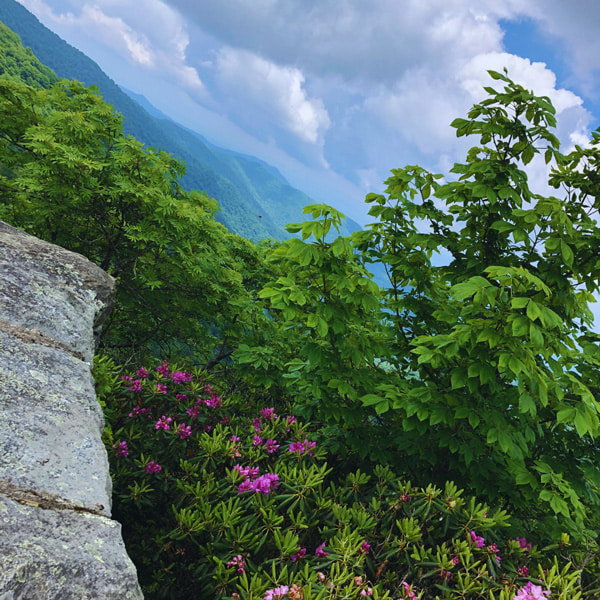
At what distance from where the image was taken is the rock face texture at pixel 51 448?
1346 millimetres

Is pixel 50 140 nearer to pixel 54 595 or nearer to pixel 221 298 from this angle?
pixel 221 298

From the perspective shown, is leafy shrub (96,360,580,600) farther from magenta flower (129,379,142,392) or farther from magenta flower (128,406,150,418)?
magenta flower (129,379,142,392)

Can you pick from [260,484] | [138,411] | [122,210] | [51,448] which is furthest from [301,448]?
[122,210]

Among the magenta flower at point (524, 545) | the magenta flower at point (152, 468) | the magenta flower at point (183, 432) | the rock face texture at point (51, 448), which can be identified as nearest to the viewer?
the rock face texture at point (51, 448)

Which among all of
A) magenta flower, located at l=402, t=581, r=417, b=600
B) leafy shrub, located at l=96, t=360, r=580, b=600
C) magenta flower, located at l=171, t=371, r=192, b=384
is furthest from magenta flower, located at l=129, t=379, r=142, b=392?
magenta flower, located at l=402, t=581, r=417, b=600

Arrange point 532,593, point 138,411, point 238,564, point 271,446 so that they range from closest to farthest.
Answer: point 532,593 → point 238,564 → point 271,446 → point 138,411

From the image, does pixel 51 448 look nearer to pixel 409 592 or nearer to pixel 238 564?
pixel 238 564

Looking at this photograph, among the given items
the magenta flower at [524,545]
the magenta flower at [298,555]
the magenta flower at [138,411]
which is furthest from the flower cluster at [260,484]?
the magenta flower at [524,545]

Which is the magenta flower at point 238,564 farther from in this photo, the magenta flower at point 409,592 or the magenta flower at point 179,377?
the magenta flower at point 179,377

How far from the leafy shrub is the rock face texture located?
2.45 feet

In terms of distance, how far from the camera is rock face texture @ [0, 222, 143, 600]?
1.35 m

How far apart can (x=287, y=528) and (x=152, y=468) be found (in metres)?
1.28

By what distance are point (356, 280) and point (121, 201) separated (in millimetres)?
6051

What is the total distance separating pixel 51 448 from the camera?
1813 millimetres
